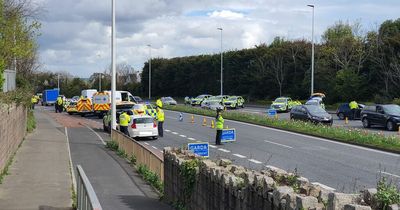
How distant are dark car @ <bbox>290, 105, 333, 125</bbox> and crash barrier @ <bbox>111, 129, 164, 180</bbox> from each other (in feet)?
46.4

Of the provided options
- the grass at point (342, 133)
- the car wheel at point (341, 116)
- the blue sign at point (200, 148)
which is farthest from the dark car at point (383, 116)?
the blue sign at point (200, 148)

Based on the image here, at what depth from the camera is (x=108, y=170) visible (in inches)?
687

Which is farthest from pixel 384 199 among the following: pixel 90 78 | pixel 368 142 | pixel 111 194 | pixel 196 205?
pixel 90 78

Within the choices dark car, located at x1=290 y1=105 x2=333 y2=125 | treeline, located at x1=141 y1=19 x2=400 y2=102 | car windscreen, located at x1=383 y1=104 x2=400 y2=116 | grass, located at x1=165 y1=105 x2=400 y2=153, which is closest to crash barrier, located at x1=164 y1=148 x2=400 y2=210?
grass, located at x1=165 y1=105 x2=400 y2=153

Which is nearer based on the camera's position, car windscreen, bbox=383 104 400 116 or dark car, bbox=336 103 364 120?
car windscreen, bbox=383 104 400 116

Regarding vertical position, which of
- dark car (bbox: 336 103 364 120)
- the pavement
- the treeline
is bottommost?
the pavement

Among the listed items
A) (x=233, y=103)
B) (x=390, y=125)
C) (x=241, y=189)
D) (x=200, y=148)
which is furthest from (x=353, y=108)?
(x=241, y=189)

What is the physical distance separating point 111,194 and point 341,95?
170 ft

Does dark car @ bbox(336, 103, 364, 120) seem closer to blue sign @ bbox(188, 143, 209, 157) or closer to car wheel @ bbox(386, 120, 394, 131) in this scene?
car wheel @ bbox(386, 120, 394, 131)

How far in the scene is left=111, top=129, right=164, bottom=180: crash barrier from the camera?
1502cm

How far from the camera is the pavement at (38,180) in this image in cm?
Answer: 1155

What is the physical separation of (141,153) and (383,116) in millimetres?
19642

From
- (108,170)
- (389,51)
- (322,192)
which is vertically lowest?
(108,170)

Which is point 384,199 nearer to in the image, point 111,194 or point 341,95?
point 111,194
